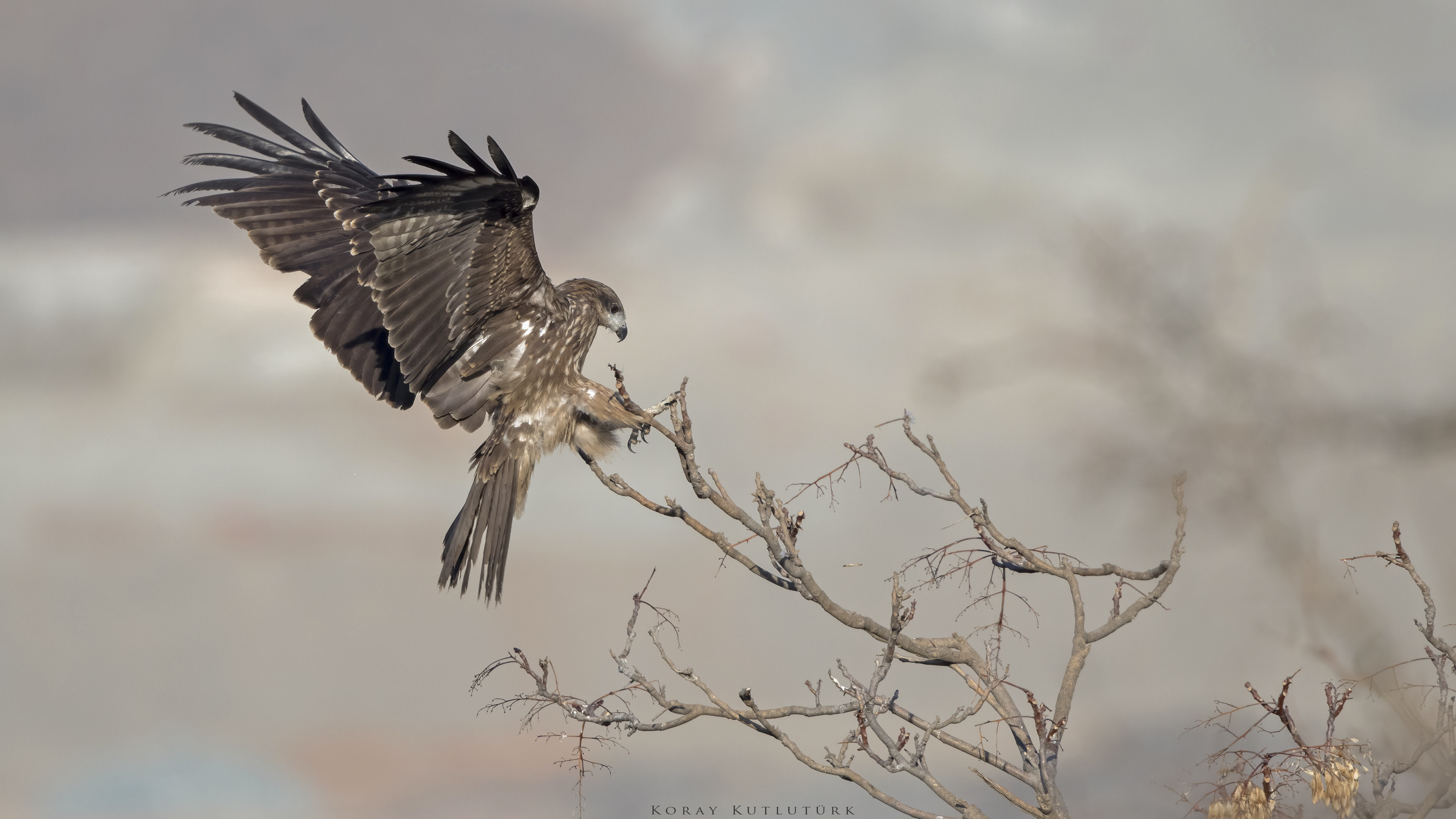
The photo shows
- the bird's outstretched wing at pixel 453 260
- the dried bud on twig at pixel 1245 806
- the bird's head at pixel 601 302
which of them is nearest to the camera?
the dried bud on twig at pixel 1245 806

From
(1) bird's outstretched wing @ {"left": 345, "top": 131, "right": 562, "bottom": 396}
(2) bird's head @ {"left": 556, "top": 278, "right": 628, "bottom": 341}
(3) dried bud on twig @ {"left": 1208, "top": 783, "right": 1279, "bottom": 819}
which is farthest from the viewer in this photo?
(2) bird's head @ {"left": 556, "top": 278, "right": 628, "bottom": 341}

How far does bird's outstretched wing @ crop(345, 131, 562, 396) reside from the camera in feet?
22.5

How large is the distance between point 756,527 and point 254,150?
742 cm

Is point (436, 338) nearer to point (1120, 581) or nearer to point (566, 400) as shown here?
point (566, 400)

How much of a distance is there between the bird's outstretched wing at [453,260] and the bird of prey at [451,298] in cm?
1

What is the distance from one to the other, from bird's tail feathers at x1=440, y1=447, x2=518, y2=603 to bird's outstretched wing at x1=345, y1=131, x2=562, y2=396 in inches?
35.1

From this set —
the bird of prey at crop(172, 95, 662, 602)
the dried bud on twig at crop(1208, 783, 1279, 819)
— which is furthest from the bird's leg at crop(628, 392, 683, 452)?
the dried bud on twig at crop(1208, 783, 1279, 819)

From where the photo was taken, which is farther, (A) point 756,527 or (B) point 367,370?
(B) point 367,370

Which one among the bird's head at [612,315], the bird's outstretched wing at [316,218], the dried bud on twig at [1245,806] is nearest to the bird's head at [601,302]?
the bird's head at [612,315]

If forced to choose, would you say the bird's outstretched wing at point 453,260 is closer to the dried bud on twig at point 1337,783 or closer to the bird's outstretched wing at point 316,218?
the bird's outstretched wing at point 316,218

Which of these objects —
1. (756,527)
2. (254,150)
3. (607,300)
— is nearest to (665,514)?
(756,527)

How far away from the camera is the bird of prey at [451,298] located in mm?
Answer: 7152

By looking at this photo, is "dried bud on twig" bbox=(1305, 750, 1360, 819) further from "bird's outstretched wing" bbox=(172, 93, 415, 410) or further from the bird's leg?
"bird's outstretched wing" bbox=(172, 93, 415, 410)

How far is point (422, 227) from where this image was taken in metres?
7.14
